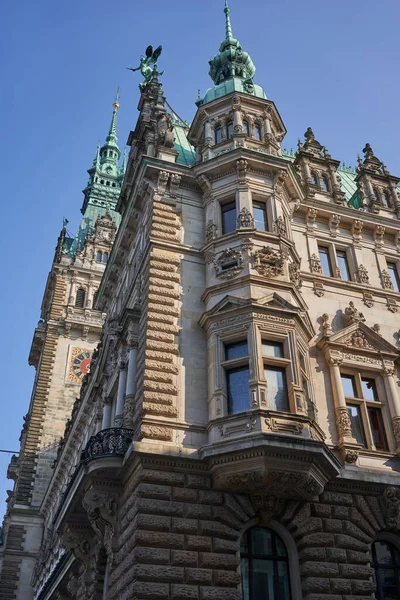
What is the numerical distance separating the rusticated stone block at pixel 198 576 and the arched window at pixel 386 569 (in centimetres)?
588

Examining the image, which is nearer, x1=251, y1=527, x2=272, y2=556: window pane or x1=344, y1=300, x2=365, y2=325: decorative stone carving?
x1=251, y1=527, x2=272, y2=556: window pane

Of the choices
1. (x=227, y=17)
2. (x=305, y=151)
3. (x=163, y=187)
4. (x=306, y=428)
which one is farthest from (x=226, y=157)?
(x=227, y=17)

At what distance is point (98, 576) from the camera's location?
21.3 metres

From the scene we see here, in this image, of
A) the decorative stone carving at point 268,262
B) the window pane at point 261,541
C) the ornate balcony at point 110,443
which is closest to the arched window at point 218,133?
the decorative stone carving at point 268,262

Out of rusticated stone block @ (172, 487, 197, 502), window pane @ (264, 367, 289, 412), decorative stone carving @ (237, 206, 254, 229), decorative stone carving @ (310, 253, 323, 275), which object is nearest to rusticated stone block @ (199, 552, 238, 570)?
rusticated stone block @ (172, 487, 197, 502)

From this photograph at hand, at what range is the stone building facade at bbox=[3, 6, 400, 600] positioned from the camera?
59.3 feet

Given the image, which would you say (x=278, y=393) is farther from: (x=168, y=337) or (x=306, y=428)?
(x=168, y=337)

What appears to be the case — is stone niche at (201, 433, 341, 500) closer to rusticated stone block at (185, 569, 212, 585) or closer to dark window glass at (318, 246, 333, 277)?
rusticated stone block at (185, 569, 212, 585)

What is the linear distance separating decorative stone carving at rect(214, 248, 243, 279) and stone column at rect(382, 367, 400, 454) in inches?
279

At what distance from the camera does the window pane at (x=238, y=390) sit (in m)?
20.0

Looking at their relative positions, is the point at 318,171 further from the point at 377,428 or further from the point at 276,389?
the point at 276,389

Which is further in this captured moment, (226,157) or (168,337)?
(226,157)

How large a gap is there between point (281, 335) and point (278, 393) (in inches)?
82.0

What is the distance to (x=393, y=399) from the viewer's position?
23.2 meters
